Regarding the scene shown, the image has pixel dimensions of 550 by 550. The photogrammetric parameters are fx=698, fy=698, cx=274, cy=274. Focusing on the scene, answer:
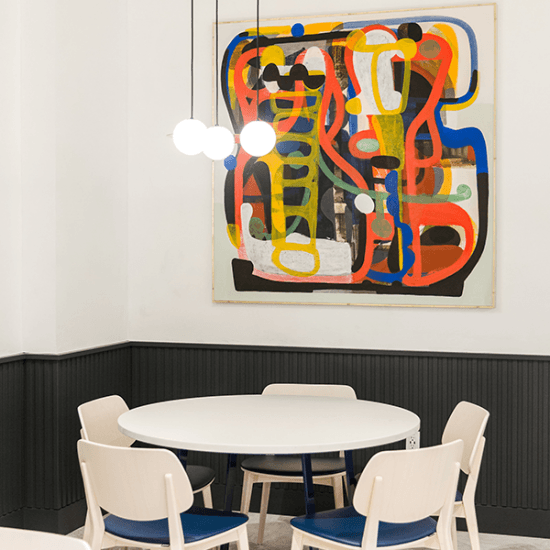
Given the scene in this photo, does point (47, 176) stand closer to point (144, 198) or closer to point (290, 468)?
point (144, 198)

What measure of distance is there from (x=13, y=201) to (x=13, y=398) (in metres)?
1.05

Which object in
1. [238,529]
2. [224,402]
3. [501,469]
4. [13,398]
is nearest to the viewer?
[238,529]

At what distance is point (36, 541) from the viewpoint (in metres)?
1.53

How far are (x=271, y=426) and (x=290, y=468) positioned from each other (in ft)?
2.16

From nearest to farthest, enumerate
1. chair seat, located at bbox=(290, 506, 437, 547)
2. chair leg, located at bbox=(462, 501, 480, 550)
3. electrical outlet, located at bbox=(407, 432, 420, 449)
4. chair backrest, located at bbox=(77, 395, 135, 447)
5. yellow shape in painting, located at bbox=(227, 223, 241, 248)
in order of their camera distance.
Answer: chair seat, located at bbox=(290, 506, 437, 547)
chair leg, located at bbox=(462, 501, 480, 550)
chair backrest, located at bbox=(77, 395, 135, 447)
electrical outlet, located at bbox=(407, 432, 420, 449)
yellow shape in painting, located at bbox=(227, 223, 241, 248)

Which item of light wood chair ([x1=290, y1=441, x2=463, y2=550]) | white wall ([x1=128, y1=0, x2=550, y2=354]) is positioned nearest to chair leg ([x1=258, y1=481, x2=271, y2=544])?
white wall ([x1=128, y1=0, x2=550, y2=354])

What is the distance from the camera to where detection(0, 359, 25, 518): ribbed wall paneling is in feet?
11.9

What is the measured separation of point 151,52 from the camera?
4.46 meters

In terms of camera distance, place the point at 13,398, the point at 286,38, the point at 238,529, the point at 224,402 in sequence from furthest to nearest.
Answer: the point at 286,38 < the point at 13,398 < the point at 224,402 < the point at 238,529

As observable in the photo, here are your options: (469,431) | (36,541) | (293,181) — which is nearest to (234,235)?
(293,181)

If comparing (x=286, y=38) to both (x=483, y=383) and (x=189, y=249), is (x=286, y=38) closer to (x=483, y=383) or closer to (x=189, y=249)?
(x=189, y=249)

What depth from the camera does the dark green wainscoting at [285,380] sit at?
3.77m

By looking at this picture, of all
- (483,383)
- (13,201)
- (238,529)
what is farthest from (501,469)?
(13,201)

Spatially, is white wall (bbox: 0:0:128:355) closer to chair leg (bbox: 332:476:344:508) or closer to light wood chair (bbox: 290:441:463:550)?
chair leg (bbox: 332:476:344:508)
